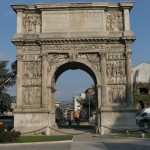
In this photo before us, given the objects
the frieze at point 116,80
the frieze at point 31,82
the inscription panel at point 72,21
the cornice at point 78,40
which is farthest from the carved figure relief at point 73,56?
the frieze at point 116,80

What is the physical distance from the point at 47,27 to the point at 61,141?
1153 cm

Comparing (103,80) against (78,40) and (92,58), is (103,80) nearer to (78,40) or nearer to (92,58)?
(92,58)

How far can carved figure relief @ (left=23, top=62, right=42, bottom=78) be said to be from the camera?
28.3 meters

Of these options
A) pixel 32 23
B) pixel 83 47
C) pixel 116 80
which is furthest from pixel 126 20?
pixel 32 23

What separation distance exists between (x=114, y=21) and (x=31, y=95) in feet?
29.4

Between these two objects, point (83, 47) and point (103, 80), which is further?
point (83, 47)

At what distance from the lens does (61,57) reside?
2848 cm

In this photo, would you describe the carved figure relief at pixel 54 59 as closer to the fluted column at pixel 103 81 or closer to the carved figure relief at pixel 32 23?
the carved figure relief at pixel 32 23

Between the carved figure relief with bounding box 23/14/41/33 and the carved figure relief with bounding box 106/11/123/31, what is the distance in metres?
5.64

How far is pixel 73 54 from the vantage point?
2820cm

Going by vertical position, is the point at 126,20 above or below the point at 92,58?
above

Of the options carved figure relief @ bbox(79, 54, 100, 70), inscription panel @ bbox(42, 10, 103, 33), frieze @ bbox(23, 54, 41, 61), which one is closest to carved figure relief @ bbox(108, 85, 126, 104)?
carved figure relief @ bbox(79, 54, 100, 70)

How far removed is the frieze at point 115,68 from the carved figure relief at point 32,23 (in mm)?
6458

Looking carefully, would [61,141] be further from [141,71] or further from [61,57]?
[141,71]
